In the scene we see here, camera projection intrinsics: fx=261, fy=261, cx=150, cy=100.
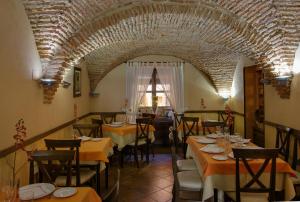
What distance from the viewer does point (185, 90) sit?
26.5 ft

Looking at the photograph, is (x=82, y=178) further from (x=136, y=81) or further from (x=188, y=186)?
(x=136, y=81)

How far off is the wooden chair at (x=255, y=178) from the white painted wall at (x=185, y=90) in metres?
5.38

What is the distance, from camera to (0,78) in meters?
2.77

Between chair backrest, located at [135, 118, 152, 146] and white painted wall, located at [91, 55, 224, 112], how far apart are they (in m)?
2.15

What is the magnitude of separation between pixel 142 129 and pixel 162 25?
2.30m

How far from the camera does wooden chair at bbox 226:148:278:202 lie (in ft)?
8.25

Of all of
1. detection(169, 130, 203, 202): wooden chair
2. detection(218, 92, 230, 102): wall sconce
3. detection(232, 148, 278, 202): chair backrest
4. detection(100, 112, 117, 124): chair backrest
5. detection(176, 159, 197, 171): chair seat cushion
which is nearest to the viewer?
detection(232, 148, 278, 202): chair backrest

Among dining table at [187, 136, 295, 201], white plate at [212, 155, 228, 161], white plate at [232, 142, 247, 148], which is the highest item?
white plate at [232, 142, 247, 148]

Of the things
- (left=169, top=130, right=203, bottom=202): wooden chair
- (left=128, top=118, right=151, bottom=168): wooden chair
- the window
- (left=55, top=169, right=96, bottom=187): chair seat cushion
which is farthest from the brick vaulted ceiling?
the window

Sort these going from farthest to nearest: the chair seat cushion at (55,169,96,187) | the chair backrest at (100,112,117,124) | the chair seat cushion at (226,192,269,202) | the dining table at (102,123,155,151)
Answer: the chair backrest at (100,112,117,124) → the dining table at (102,123,155,151) → the chair seat cushion at (55,169,96,187) → the chair seat cushion at (226,192,269,202)

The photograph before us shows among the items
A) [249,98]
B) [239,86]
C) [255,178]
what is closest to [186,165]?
[255,178]

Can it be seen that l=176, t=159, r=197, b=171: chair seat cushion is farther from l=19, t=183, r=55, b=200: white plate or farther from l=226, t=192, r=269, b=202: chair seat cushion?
l=19, t=183, r=55, b=200: white plate

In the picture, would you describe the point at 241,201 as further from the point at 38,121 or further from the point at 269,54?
the point at 38,121

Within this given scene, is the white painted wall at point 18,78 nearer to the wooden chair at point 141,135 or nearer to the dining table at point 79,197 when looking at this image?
the dining table at point 79,197
